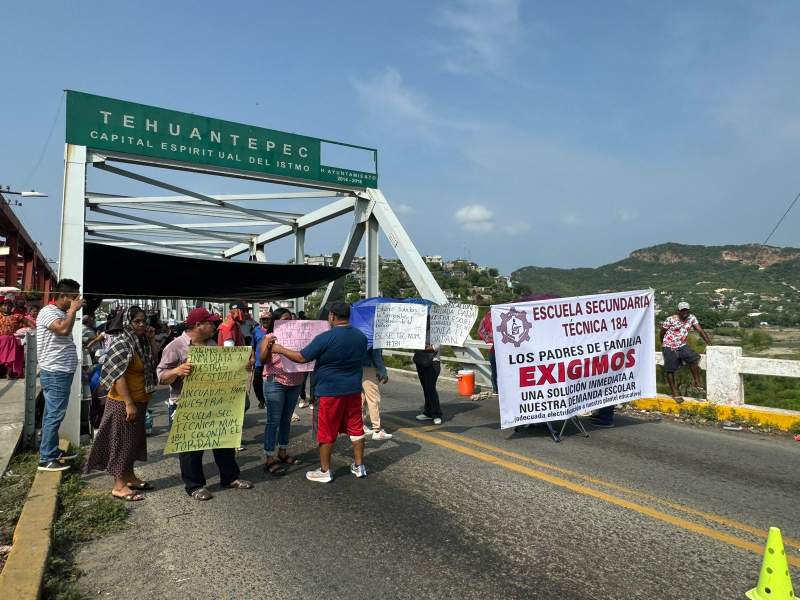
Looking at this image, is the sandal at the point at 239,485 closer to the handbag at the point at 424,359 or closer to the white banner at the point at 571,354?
the white banner at the point at 571,354

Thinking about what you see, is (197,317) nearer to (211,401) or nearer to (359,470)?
(211,401)

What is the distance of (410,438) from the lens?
25.4 feet

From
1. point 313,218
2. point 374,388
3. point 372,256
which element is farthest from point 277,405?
point 313,218

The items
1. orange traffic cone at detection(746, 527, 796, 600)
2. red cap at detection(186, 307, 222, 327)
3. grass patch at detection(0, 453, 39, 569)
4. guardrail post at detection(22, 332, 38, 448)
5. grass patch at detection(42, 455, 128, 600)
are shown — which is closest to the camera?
orange traffic cone at detection(746, 527, 796, 600)

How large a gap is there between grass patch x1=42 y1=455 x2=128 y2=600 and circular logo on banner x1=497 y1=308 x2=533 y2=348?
4865 mm

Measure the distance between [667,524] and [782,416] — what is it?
5.50m

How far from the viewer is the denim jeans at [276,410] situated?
623cm

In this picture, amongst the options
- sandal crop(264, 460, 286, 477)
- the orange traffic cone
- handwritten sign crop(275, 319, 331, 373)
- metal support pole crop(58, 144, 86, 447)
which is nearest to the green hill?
handwritten sign crop(275, 319, 331, 373)

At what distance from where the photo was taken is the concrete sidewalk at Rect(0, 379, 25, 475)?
651cm

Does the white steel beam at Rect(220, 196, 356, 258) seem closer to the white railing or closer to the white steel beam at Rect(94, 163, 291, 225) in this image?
the white steel beam at Rect(94, 163, 291, 225)

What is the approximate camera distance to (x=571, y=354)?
807 cm

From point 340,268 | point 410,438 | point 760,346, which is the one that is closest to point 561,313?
point 410,438

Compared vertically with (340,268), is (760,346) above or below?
below

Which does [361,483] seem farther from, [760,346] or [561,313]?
[760,346]
